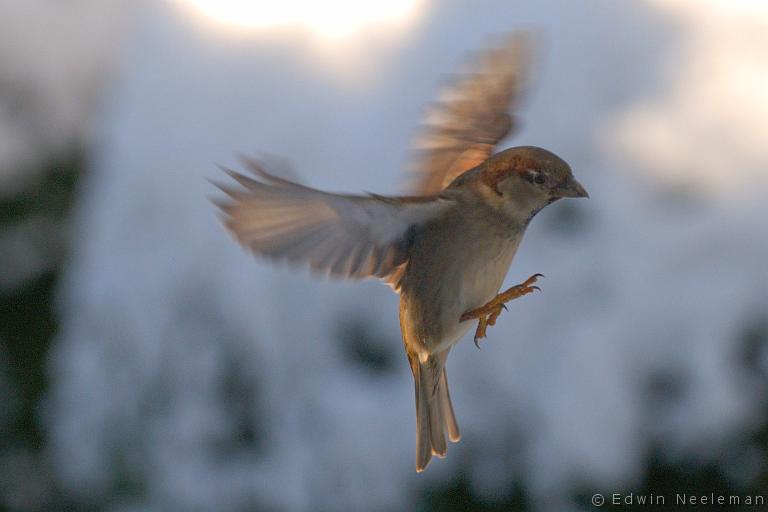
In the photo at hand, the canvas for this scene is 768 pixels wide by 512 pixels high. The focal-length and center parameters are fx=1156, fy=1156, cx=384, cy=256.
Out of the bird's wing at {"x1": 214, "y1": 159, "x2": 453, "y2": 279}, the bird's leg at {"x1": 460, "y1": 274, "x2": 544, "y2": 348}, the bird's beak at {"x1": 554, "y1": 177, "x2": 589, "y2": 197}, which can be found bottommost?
the bird's leg at {"x1": 460, "y1": 274, "x2": 544, "y2": 348}

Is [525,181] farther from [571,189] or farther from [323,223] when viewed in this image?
[323,223]

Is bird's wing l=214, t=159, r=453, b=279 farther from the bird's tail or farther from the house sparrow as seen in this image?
the bird's tail

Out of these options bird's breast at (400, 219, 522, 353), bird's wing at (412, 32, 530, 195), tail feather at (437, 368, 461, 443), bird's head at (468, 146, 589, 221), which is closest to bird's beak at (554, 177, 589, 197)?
bird's head at (468, 146, 589, 221)

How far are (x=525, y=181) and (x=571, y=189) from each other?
5cm

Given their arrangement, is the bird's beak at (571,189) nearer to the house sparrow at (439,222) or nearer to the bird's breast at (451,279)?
the house sparrow at (439,222)

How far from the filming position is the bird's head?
3.37 ft

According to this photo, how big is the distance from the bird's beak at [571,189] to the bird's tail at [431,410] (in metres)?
0.32

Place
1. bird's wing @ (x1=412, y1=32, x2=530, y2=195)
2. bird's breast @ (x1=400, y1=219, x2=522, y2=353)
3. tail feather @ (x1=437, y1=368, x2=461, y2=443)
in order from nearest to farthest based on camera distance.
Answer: bird's breast @ (x1=400, y1=219, x2=522, y2=353), bird's wing @ (x1=412, y1=32, x2=530, y2=195), tail feather @ (x1=437, y1=368, x2=461, y2=443)

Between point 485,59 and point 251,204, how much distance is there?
0.39 meters

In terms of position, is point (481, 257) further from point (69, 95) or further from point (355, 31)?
point (69, 95)

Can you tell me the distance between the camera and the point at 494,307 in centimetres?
110

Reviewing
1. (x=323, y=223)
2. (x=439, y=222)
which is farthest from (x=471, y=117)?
(x=323, y=223)

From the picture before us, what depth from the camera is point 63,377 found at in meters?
2.48

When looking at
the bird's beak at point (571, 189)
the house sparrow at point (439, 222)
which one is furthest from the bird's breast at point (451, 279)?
the bird's beak at point (571, 189)
